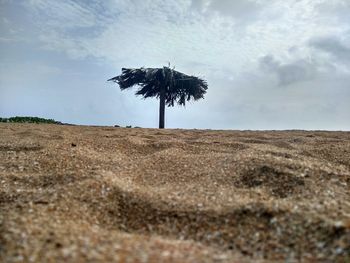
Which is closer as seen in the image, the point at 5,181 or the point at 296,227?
the point at 296,227

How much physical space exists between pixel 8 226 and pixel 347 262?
2.18m

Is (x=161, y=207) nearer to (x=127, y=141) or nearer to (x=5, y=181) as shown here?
(x=5, y=181)

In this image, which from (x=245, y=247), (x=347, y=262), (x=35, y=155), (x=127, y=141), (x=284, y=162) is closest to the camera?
(x=347, y=262)

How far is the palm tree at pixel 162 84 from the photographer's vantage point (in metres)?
16.4

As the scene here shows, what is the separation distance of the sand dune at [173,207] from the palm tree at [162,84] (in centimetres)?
1068

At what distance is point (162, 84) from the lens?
16438 millimetres

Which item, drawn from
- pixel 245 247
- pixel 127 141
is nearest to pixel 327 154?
pixel 127 141

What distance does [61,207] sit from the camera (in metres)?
3.43

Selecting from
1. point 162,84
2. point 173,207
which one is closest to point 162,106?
point 162,84

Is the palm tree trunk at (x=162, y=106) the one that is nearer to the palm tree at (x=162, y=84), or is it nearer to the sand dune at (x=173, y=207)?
the palm tree at (x=162, y=84)

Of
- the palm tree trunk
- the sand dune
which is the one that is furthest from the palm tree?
the sand dune

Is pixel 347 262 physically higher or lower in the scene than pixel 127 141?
lower

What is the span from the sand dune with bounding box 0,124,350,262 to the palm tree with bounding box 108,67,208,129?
1068 centimetres

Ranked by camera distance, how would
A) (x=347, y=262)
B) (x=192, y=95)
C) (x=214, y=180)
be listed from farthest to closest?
(x=192, y=95), (x=214, y=180), (x=347, y=262)
